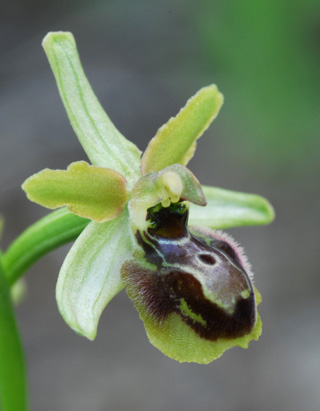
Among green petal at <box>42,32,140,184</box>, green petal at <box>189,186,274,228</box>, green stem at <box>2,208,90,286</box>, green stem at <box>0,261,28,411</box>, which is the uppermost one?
green petal at <box>42,32,140,184</box>

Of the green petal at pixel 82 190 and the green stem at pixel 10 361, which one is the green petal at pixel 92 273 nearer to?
the green petal at pixel 82 190

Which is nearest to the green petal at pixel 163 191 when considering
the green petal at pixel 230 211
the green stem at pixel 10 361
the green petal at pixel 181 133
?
the green petal at pixel 181 133

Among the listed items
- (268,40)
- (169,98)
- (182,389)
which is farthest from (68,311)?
(169,98)

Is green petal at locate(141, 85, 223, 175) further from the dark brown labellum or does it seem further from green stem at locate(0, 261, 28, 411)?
green stem at locate(0, 261, 28, 411)

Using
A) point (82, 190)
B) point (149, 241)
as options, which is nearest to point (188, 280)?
point (149, 241)

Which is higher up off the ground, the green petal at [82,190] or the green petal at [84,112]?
the green petal at [84,112]

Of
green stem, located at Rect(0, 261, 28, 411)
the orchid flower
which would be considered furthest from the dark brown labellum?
green stem, located at Rect(0, 261, 28, 411)

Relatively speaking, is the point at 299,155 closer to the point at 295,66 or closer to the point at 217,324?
the point at 295,66

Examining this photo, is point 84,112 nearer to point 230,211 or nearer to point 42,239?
point 42,239
